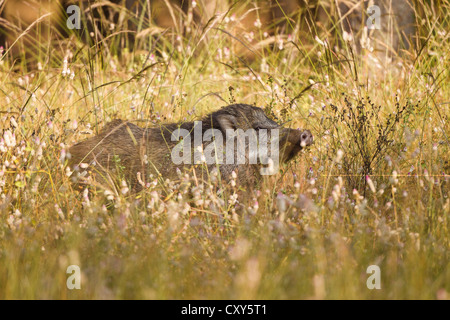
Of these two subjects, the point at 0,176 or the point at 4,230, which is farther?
the point at 0,176

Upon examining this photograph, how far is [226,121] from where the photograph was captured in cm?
509

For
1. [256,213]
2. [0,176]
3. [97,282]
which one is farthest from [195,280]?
[0,176]

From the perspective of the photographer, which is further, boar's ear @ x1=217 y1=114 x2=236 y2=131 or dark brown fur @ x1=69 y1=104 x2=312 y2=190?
boar's ear @ x1=217 y1=114 x2=236 y2=131

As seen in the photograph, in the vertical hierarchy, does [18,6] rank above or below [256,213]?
above

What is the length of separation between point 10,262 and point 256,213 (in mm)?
1599

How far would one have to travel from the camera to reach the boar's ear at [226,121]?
16.6ft

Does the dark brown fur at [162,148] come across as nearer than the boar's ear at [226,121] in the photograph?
Yes

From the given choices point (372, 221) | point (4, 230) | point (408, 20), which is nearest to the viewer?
point (4, 230)

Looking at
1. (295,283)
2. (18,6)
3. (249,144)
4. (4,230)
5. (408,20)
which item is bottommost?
(295,283)

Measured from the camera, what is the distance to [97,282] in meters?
2.96

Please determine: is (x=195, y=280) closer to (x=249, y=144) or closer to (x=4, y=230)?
(x=4, y=230)

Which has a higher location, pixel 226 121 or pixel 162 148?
pixel 226 121

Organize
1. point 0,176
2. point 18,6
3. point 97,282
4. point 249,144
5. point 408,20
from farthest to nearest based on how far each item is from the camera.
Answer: point 18,6, point 408,20, point 249,144, point 0,176, point 97,282

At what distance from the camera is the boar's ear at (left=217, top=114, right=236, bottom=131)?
16.6 feet
